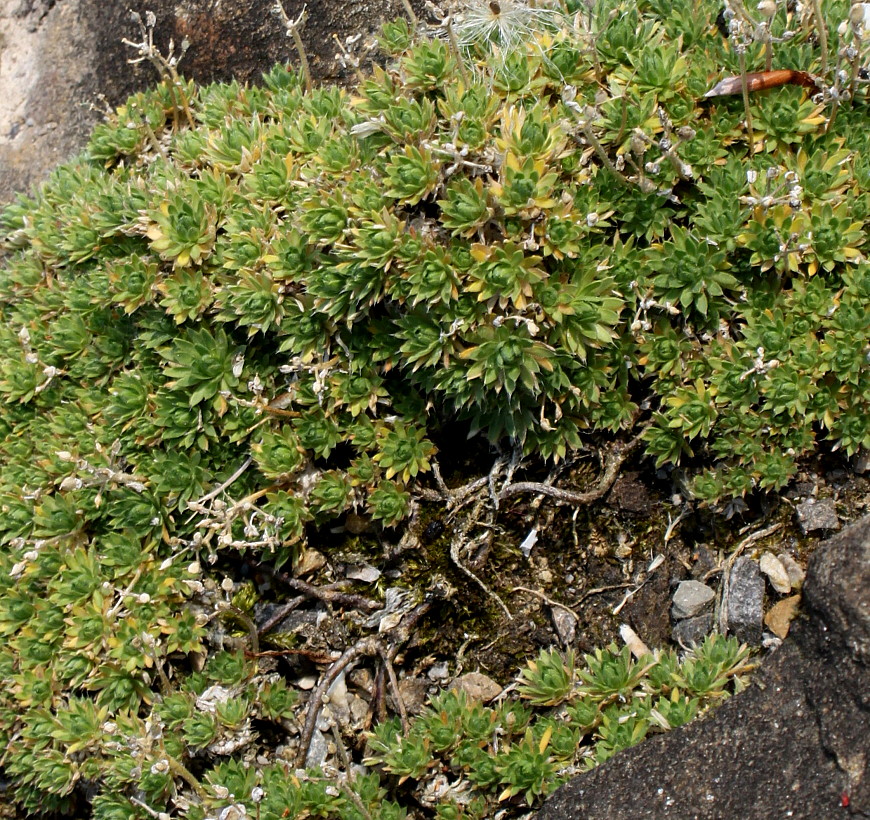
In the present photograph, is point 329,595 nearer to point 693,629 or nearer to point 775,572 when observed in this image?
point 693,629

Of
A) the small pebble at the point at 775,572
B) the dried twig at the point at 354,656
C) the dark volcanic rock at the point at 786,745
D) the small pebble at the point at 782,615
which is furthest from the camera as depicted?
the dried twig at the point at 354,656

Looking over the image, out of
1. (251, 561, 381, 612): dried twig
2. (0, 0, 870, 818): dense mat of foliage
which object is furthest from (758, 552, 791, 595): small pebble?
(251, 561, 381, 612): dried twig

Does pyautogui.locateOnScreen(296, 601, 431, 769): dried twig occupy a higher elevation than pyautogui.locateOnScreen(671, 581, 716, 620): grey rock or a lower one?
higher

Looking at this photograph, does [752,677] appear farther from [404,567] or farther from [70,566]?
[70,566]

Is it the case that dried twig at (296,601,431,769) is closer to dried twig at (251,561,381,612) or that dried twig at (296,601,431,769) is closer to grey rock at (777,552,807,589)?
dried twig at (251,561,381,612)

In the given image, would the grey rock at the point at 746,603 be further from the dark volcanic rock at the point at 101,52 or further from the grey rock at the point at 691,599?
the dark volcanic rock at the point at 101,52

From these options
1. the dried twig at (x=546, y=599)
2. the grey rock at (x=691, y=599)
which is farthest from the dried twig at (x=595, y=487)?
the grey rock at (x=691, y=599)
